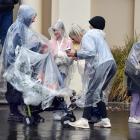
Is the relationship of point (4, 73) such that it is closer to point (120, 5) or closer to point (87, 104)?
point (87, 104)

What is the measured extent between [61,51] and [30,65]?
1.04m

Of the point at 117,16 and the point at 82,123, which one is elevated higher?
the point at 117,16

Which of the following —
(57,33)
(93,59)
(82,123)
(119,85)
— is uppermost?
(57,33)

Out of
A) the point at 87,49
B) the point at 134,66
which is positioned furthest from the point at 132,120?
the point at 87,49

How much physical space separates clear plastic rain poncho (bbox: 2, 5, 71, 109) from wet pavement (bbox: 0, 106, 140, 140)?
0.45m

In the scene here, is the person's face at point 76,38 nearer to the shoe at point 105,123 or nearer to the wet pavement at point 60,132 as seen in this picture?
the wet pavement at point 60,132

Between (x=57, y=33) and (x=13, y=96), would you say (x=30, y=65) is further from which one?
(x=57, y=33)

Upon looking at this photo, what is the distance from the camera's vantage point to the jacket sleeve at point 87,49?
11336 mm

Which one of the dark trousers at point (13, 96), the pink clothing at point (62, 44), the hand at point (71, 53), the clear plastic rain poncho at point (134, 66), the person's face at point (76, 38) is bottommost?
the dark trousers at point (13, 96)

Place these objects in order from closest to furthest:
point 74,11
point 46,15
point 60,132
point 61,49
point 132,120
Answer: point 60,132, point 61,49, point 132,120, point 74,11, point 46,15

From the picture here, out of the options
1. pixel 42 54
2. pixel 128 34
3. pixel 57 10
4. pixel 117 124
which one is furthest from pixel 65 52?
pixel 128 34

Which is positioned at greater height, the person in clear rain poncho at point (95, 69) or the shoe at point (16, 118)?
the person in clear rain poncho at point (95, 69)

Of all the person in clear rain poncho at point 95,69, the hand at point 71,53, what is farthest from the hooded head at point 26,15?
the person in clear rain poncho at point 95,69

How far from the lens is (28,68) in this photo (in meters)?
11.5
